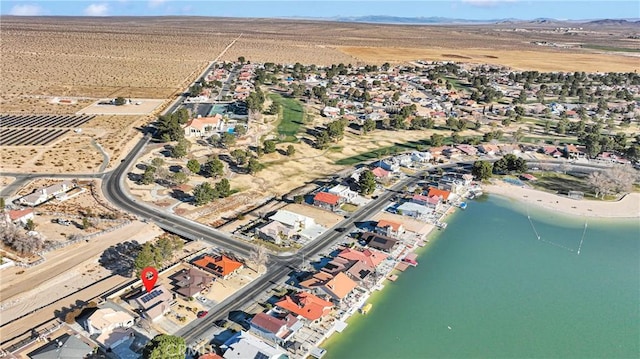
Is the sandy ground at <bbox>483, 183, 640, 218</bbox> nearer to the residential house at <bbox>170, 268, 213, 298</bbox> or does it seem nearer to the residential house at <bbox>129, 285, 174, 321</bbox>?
the residential house at <bbox>170, 268, 213, 298</bbox>

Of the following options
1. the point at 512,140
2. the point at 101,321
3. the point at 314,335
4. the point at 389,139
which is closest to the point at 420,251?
the point at 314,335

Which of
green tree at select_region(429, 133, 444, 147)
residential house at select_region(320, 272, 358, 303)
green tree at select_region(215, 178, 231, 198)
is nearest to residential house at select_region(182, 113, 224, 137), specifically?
green tree at select_region(215, 178, 231, 198)

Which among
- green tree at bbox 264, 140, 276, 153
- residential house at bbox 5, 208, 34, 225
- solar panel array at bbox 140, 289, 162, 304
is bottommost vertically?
solar panel array at bbox 140, 289, 162, 304

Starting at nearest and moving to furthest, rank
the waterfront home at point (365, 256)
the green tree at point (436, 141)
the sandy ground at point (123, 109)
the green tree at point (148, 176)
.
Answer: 1. the waterfront home at point (365, 256)
2. the green tree at point (148, 176)
3. the green tree at point (436, 141)
4. the sandy ground at point (123, 109)

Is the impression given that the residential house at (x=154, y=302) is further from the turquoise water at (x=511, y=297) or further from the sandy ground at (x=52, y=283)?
the turquoise water at (x=511, y=297)

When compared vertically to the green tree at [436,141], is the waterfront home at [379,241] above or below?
below

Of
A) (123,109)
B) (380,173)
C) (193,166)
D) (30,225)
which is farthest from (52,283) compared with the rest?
(123,109)

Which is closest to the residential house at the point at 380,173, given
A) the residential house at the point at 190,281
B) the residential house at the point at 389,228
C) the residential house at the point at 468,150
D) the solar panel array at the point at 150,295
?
the residential house at the point at 389,228
